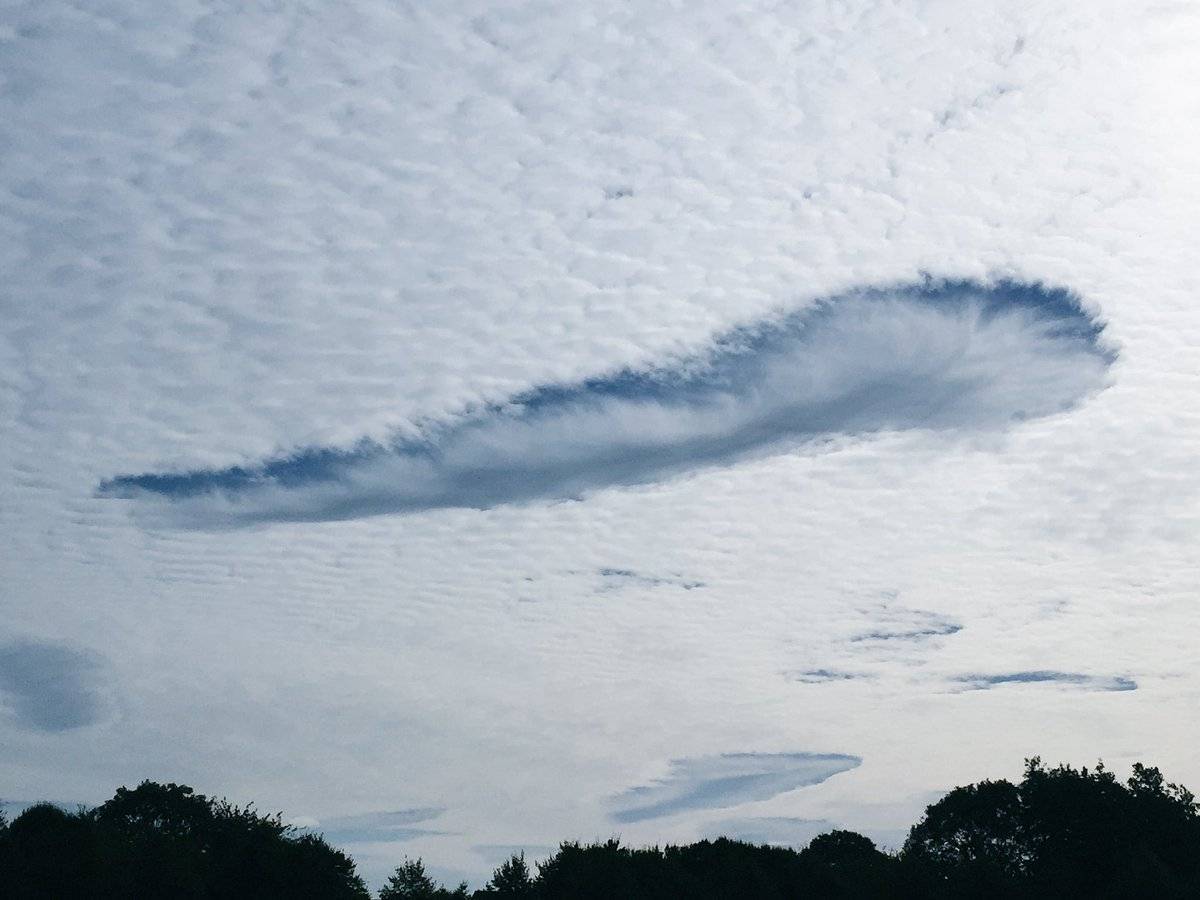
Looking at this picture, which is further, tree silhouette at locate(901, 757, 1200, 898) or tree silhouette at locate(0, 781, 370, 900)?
tree silhouette at locate(901, 757, 1200, 898)

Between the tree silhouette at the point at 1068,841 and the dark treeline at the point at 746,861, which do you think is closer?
the dark treeline at the point at 746,861

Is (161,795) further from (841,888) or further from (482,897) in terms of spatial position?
(841,888)

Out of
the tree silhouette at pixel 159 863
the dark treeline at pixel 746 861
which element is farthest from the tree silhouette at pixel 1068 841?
the tree silhouette at pixel 159 863

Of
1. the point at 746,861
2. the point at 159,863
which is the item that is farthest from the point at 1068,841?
the point at 159,863

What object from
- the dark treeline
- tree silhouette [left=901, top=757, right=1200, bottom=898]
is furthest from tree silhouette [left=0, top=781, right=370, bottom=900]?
tree silhouette [left=901, top=757, right=1200, bottom=898]

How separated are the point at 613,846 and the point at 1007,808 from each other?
1685 inches

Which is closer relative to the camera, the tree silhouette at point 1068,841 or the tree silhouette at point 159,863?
the tree silhouette at point 159,863

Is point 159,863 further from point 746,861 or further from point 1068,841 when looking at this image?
point 1068,841

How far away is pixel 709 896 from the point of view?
91.1 m

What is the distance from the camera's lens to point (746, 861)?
99000 millimetres

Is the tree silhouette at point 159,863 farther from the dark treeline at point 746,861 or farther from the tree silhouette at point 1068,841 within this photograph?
the tree silhouette at point 1068,841

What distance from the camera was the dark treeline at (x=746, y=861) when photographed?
2788 inches

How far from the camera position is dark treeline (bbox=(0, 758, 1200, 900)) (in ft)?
232

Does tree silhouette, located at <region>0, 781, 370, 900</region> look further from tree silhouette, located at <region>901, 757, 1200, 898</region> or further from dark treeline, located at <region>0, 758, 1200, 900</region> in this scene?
tree silhouette, located at <region>901, 757, 1200, 898</region>
